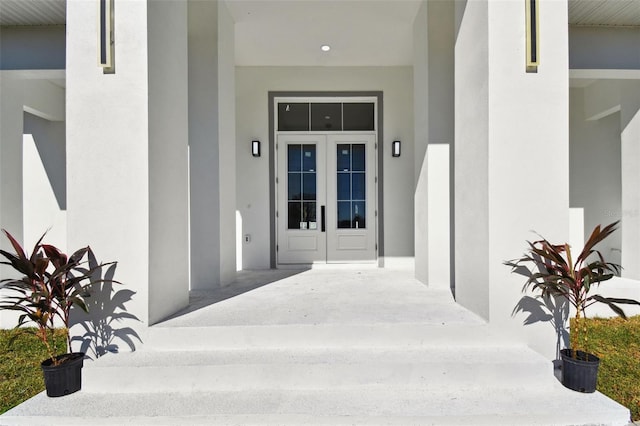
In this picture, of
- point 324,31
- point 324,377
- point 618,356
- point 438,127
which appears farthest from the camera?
point 324,31

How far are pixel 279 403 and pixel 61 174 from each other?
6.05m

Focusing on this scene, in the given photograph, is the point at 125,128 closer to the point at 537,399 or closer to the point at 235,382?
the point at 235,382

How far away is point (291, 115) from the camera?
20.6 ft

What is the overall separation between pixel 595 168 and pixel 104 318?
7818 mm

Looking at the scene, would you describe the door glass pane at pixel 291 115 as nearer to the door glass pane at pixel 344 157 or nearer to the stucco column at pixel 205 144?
the door glass pane at pixel 344 157

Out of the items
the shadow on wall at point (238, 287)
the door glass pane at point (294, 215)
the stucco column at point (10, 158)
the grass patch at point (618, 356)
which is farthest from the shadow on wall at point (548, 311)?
the stucco column at point (10, 158)

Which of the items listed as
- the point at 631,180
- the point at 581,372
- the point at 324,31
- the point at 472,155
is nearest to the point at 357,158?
the point at 324,31

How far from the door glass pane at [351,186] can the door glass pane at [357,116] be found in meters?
0.34

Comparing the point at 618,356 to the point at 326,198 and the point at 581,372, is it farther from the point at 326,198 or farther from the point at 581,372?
the point at 326,198

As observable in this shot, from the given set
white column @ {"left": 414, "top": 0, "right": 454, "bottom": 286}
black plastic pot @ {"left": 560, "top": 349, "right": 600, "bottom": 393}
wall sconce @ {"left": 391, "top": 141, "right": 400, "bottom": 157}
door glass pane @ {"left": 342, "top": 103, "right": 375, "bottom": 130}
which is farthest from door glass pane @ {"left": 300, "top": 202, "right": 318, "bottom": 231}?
black plastic pot @ {"left": 560, "top": 349, "right": 600, "bottom": 393}

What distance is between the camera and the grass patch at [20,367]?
8.76ft

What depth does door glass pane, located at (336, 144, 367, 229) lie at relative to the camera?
20.6 feet

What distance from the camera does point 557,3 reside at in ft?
9.32

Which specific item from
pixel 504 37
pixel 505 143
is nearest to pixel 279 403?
pixel 505 143
